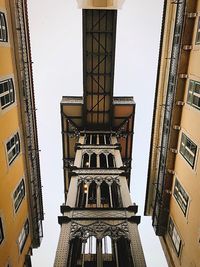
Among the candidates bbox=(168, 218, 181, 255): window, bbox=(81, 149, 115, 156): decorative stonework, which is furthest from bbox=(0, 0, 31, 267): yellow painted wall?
bbox=(168, 218, 181, 255): window

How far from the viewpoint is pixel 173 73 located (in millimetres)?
15266

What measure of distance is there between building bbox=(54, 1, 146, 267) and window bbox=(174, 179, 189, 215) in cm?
308

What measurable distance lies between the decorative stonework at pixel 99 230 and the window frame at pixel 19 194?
4.32m

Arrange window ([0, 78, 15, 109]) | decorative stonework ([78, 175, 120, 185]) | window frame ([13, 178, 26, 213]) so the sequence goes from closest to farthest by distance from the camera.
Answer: window ([0, 78, 15, 109]) → window frame ([13, 178, 26, 213]) → decorative stonework ([78, 175, 120, 185])

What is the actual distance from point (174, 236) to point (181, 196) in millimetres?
2624

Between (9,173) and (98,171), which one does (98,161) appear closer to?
(98,171)

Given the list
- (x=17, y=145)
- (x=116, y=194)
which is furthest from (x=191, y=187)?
(x=17, y=145)

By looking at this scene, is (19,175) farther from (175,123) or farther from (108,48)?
(108,48)

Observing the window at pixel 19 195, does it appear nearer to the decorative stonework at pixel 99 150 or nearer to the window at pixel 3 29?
the decorative stonework at pixel 99 150

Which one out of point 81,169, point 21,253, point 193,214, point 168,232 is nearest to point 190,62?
point 193,214

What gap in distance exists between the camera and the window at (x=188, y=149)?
44.6 ft

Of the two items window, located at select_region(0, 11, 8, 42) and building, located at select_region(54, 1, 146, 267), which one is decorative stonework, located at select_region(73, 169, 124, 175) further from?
window, located at select_region(0, 11, 8, 42)

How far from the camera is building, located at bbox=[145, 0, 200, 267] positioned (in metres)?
13.2

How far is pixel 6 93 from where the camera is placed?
44.1 feet
